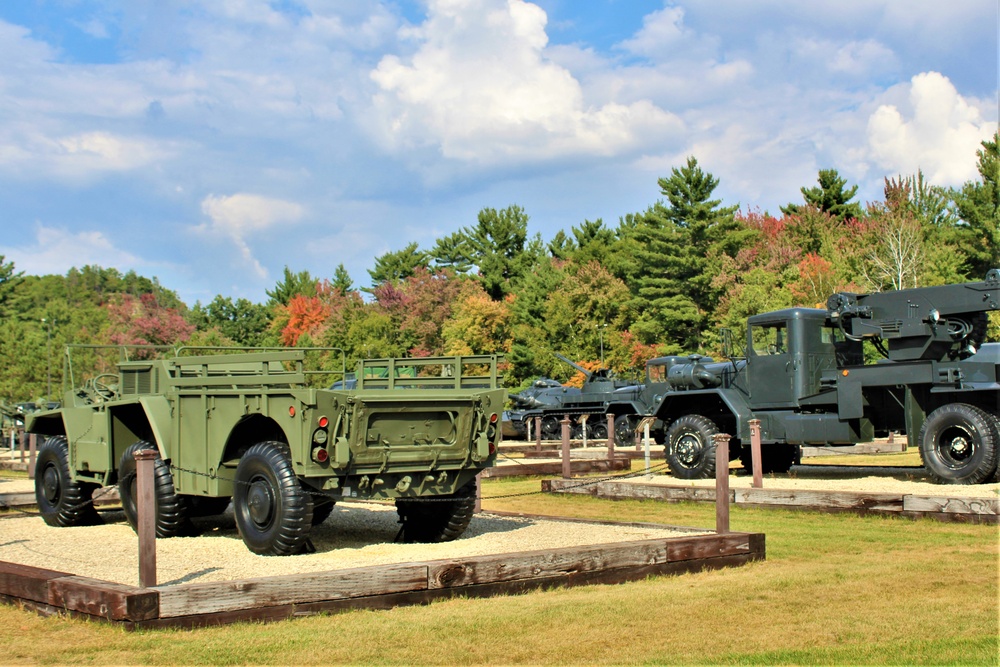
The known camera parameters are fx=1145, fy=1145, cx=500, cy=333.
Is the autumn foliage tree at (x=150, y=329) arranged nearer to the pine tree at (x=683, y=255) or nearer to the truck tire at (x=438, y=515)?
the pine tree at (x=683, y=255)

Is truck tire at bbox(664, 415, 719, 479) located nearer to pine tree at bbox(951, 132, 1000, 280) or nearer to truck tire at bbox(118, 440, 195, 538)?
truck tire at bbox(118, 440, 195, 538)

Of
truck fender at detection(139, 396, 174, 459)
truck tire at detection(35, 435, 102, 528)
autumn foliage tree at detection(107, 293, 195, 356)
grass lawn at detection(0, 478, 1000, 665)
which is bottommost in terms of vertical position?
grass lawn at detection(0, 478, 1000, 665)

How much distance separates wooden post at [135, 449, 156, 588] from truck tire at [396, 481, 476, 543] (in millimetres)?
3056

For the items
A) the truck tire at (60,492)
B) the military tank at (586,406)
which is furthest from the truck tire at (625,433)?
the truck tire at (60,492)

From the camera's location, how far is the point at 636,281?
56031 millimetres

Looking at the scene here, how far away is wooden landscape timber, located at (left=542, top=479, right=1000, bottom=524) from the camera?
11898 millimetres

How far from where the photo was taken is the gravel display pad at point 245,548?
28.8 feet

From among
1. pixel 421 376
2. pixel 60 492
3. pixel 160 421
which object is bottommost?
pixel 60 492

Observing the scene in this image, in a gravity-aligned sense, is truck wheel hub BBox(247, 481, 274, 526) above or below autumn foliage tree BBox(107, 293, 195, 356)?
below

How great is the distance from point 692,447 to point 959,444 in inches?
167

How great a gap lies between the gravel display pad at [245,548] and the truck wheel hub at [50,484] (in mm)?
359

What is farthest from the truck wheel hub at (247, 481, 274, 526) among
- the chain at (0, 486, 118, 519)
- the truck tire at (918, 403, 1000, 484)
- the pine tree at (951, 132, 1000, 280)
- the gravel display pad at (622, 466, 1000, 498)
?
the pine tree at (951, 132, 1000, 280)

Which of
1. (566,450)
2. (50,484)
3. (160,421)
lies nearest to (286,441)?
(160,421)

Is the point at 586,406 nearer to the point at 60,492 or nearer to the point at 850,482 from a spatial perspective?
the point at 850,482
